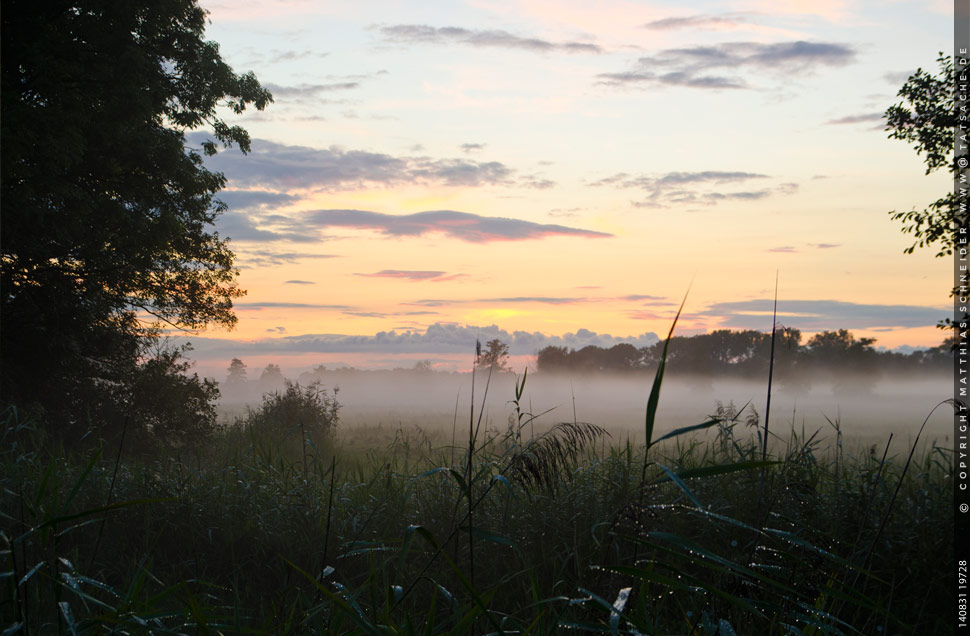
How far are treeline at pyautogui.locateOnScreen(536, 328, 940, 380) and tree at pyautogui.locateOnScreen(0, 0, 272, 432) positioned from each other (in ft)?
130

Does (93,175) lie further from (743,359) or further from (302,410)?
(743,359)

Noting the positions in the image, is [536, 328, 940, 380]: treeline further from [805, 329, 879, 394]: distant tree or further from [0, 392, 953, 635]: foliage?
[0, 392, 953, 635]: foliage

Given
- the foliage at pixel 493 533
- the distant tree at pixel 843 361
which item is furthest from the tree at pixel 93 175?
the distant tree at pixel 843 361

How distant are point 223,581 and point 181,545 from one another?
2.53 ft

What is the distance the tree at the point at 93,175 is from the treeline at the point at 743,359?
3968cm

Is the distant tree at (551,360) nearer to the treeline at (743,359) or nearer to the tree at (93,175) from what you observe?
the treeline at (743,359)

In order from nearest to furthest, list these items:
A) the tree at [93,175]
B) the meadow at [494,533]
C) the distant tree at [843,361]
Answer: the meadow at [494,533], the tree at [93,175], the distant tree at [843,361]

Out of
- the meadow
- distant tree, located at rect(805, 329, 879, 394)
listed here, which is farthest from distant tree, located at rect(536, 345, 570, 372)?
the meadow

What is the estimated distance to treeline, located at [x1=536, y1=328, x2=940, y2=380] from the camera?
52906 mm

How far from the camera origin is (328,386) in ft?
56.4

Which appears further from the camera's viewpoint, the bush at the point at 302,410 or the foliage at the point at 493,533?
the bush at the point at 302,410

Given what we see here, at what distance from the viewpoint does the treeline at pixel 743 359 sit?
52.9 meters

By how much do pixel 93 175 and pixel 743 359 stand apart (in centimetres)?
5456

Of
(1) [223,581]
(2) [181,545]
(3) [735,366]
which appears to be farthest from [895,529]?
(3) [735,366]
